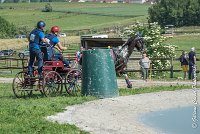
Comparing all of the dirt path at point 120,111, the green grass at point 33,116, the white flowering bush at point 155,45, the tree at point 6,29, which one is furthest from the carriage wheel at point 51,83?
the tree at point 6,29

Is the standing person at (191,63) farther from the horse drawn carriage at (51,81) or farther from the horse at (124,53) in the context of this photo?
the horse drawn carriage at (51,81)

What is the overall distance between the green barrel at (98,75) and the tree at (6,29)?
77.3 metres

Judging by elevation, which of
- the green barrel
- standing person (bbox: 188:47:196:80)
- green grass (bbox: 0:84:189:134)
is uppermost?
the green barrel

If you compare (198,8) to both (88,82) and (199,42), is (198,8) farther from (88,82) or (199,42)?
(88,82)

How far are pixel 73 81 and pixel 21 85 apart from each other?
4.68 ft

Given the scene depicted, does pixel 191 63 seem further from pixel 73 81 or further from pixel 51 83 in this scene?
pixel 51 83

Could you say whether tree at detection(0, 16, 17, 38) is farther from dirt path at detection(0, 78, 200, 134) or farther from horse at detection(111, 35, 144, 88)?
dirt path at detection(0, 78, 200, 134)

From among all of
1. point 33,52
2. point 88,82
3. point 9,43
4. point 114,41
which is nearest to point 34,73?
point 33,52

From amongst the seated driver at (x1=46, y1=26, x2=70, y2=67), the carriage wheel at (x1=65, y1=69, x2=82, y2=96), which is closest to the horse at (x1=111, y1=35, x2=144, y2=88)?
the carriage wheel at (x1=65, y1=69, x2=82, y2=96)

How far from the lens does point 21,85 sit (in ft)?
54.4

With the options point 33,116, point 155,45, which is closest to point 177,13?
point 155,45

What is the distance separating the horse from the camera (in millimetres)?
19719

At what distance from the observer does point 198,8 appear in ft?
363

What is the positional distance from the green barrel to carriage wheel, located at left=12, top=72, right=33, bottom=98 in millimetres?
1676
